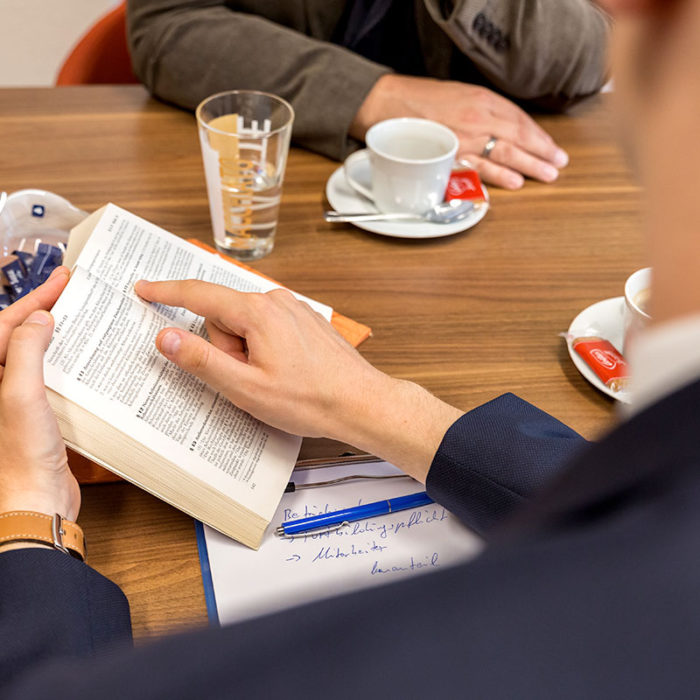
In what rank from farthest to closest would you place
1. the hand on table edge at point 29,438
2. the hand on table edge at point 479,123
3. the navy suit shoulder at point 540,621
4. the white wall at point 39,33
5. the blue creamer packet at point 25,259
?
the white wall at point 39,33, the hand on table edge at point 479,123, the blue creamer packet at point 25,259, the hand on table edge at point 29,438, the navy suit shoulder at point 540,621

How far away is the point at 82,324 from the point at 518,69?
82 centimetres

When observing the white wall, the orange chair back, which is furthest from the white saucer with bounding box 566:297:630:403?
the white wall

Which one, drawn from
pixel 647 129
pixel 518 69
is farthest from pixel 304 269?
pixel 647 129

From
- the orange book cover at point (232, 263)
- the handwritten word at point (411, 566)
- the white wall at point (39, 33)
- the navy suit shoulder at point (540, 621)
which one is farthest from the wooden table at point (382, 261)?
the white wall at point (39, 33)

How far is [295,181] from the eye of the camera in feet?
3.76

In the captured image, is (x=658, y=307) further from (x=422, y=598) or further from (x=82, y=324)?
(x=82, y=324)

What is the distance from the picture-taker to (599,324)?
0.92 metres

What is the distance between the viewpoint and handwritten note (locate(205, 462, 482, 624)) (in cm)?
66

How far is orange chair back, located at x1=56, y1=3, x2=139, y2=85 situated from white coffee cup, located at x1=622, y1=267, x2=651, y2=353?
1.05 metres

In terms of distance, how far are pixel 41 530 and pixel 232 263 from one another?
0.38 m

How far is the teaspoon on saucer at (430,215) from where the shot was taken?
1052 mm

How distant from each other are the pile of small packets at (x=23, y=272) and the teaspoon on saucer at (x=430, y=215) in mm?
Result: 347

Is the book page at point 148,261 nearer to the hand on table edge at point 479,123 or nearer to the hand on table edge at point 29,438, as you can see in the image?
the hand on table edge at point 29,438

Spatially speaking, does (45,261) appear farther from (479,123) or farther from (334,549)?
(479,123)
